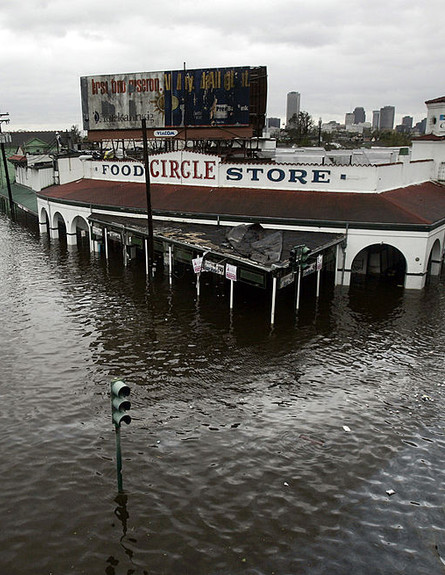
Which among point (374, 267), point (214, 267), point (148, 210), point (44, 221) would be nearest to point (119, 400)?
point (214, 267)

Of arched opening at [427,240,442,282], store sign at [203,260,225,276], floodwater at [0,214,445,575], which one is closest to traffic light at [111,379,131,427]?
floodwater at [0,214,445,575]

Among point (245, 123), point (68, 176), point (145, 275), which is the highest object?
point (245, 123)

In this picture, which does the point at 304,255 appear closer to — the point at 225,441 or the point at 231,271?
the point at 231,271

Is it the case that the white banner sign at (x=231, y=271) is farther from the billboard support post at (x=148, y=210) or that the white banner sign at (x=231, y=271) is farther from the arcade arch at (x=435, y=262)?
the arcade arch at (x=435, y=262)

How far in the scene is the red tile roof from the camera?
26.7m

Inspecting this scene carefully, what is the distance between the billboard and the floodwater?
1842 cm

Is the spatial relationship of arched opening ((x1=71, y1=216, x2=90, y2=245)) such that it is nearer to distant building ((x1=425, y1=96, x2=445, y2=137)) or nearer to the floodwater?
the floodwater

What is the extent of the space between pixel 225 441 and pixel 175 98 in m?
31.0

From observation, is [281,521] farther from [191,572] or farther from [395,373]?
[395,373]

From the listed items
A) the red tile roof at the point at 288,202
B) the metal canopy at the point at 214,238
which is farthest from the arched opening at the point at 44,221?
the metal canopy at the point at 214,238

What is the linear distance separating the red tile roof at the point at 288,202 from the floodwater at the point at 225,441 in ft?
20.1

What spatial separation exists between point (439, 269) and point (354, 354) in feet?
43.4

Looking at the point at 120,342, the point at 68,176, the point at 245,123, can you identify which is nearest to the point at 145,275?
the point at 120,342

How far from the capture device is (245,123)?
35500 mm
